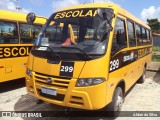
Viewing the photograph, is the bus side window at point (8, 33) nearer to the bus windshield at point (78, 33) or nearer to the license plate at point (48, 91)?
the bus windshield at point (78, 33)

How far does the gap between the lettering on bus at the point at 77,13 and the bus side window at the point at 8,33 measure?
242cm

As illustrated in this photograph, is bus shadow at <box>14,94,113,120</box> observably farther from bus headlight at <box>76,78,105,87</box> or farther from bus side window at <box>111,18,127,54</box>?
bus side window at <box>111,18,127,54</box>

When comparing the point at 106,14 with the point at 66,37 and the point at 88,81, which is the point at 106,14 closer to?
the point at 66,37

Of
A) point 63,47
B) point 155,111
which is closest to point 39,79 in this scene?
point 63,47

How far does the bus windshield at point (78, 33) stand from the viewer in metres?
5.16

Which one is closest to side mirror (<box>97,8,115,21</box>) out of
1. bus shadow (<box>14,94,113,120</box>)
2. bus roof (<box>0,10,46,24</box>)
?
bus shadow (<box>14,94,113,120</box>)

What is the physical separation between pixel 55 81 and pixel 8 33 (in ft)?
12.1

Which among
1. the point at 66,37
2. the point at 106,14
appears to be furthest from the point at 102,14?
the point at 66,37

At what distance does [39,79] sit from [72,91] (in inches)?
36.3

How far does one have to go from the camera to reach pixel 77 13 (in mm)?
5914

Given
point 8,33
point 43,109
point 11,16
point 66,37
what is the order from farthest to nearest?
point 11,16
point 8,33
point 43,109
point 66,37

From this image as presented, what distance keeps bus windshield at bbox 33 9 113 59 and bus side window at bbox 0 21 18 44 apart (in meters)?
2.25

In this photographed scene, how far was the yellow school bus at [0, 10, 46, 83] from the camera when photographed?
7.92 meters

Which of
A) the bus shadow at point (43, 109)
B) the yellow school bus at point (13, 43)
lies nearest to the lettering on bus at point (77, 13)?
the bus shadow at point (43, 109)
